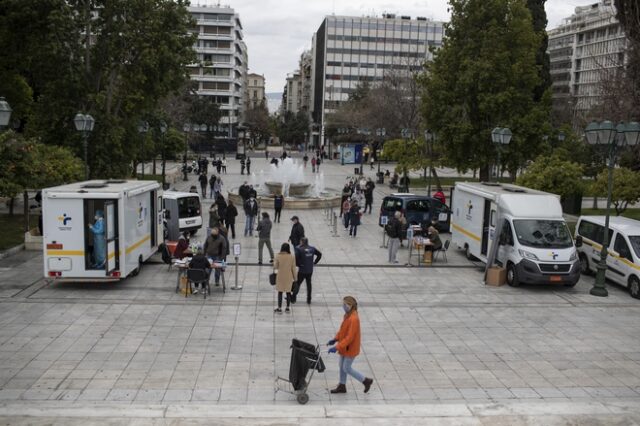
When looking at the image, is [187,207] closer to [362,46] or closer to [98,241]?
[98,241]

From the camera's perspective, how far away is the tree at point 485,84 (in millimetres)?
30250

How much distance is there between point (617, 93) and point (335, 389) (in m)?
25.0

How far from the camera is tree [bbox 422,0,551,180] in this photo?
30.2 meters

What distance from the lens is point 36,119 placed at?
28.8m

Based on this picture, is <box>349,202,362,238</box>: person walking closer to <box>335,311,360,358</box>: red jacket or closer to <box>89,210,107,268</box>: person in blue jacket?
<box>89,210,107,268</box>: person in blue jacket

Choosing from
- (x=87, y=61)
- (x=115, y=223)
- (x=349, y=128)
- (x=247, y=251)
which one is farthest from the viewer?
(x=349, y=128)

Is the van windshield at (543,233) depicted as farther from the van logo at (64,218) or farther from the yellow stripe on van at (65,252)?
the van logo at (64,218)

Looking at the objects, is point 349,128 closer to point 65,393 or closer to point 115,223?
point 115,223

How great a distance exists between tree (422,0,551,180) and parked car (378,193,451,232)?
564cm

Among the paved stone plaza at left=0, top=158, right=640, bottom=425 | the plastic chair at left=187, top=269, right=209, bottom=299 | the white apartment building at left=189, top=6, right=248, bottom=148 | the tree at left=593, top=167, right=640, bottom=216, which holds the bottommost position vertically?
the paved stone plaza at left=0, top=158, right=640, bottom=425

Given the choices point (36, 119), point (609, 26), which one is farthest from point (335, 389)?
point (609, 26)

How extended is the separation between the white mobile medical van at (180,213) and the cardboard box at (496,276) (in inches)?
435

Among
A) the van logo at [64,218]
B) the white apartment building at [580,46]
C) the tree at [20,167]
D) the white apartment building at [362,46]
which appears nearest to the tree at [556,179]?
the tree at [20,167]

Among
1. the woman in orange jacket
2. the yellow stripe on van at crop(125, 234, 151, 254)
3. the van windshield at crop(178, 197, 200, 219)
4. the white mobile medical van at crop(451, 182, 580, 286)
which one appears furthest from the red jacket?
the van windshield at crop(178, 197, 200, 219)
